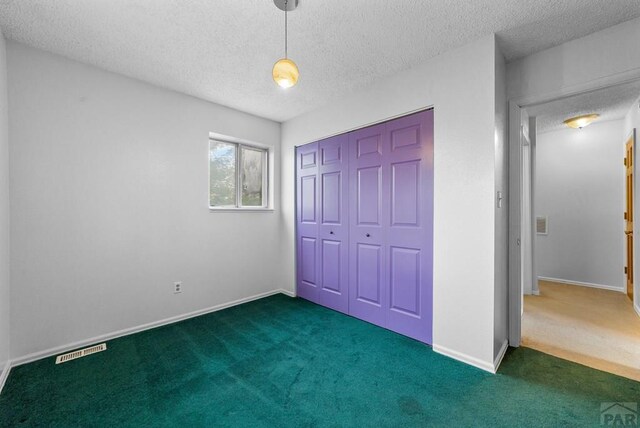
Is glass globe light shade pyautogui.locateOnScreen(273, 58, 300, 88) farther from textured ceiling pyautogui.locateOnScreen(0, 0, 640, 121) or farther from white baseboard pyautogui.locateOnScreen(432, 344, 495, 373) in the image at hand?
white baseboard pyautogui.locateOnScreen(432, 344, 495, 373)

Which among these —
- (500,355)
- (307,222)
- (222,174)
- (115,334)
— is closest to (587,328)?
(500,355)

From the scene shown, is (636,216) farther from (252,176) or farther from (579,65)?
(252,176)

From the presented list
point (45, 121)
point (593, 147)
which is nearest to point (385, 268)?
point (45, 121)

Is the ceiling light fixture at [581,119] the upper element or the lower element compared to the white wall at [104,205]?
upper

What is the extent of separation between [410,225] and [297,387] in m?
1.75

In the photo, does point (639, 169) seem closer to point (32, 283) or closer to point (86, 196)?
point (86, 196)

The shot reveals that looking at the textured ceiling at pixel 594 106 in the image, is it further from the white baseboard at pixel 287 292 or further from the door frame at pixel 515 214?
the white baseboard at pixel 287 292

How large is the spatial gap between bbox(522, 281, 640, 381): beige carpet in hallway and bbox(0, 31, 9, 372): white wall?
14.6 feet

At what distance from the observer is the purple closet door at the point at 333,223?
3406 mm

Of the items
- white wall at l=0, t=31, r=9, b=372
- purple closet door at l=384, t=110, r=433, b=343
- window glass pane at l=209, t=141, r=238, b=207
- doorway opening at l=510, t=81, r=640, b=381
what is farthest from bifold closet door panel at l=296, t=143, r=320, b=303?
white wall at l=0, t=31, r=9, b=372

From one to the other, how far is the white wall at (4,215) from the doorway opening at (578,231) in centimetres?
422

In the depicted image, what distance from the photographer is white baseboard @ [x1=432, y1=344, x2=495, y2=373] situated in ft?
7.15

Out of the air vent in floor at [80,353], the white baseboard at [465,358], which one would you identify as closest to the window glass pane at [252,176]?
the air vent in floor at [80,353]

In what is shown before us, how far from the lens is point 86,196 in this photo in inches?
103
